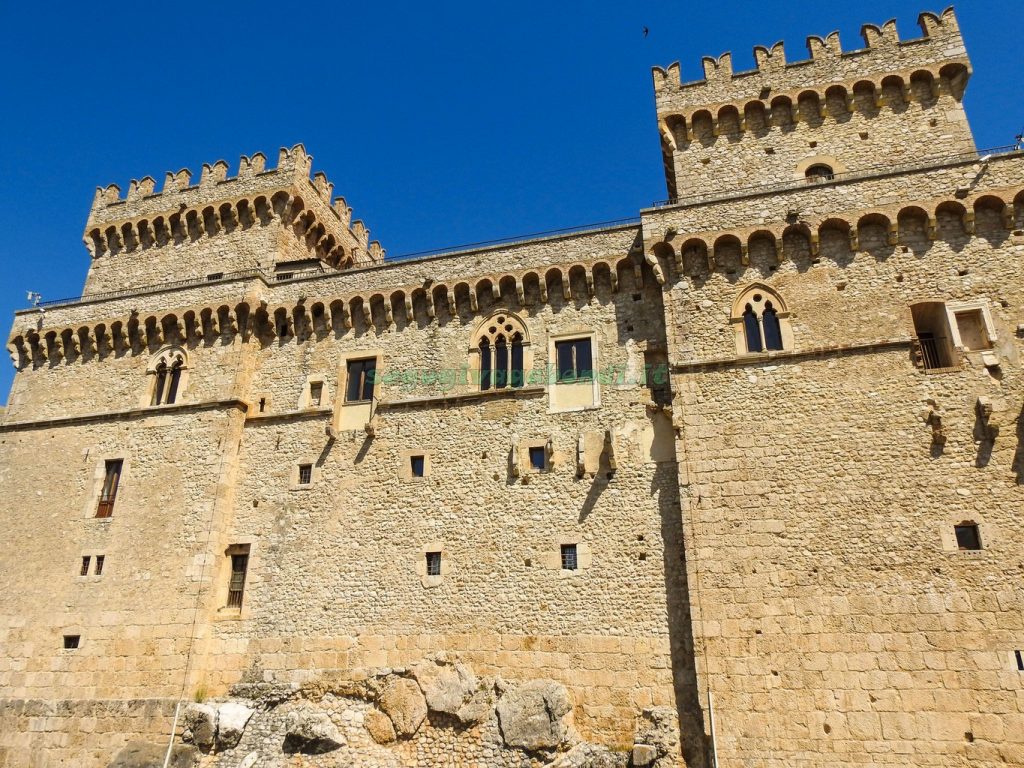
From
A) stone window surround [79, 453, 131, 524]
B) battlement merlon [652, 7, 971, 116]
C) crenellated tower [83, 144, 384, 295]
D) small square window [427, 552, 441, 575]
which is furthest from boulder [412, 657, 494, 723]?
battlement merlon [652, 7, 971, 116]

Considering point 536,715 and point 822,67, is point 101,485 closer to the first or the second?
point 536,715

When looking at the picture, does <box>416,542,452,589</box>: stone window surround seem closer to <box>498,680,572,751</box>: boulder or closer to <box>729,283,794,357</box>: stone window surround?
<box>498,680,572,751</box>: boulder

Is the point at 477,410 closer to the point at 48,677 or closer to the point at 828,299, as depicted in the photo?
the point at 828,299

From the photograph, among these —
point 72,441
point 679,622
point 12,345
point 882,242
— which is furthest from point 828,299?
point 12,345

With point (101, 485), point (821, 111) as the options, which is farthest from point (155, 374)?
point (821, 111)

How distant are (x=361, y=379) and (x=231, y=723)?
29.9 feet

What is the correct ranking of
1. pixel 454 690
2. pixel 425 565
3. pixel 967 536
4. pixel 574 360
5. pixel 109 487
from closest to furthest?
pixel 967 536, pixel 454 690, pixel 425 565, pixel 574 360, pixel 109 487

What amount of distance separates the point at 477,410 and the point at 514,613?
5.24m

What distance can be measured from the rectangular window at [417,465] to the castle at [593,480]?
0.42ft

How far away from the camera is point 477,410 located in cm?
1836

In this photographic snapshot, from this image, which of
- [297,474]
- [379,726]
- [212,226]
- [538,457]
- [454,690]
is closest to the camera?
[454,690]

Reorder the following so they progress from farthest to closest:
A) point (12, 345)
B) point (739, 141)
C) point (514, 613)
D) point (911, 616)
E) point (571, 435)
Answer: point (12, 345) → point (739, 141) → point (571, 435) → point (514, 613) → point (911, 616)

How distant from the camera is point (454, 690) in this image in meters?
15.5

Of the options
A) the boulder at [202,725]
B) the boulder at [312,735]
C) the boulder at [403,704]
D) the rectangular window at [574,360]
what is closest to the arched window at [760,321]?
the rectangular window at [574,360]
